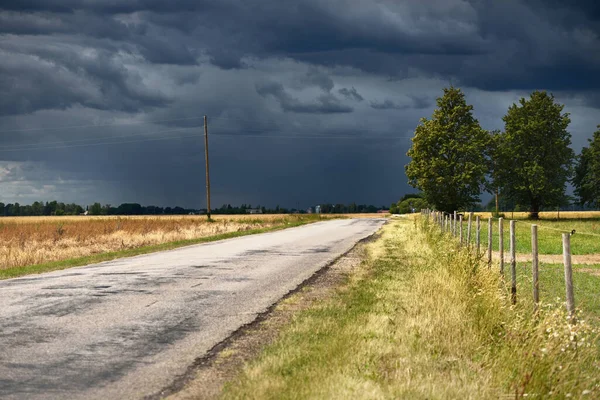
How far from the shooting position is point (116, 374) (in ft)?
22.8

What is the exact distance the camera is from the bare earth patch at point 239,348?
6438mm

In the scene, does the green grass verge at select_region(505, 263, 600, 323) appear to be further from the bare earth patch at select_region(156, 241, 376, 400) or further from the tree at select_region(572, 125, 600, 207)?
the tree at select_region(572, 125, 600, 207)

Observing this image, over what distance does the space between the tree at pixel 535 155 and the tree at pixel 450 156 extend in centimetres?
624

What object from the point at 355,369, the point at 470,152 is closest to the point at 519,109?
the point at 470,152

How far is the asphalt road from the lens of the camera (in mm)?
6785

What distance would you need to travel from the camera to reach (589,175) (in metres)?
86.1

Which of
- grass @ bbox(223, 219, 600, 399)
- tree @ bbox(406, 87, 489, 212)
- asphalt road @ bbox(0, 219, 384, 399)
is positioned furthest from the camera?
tree @ bbox(406, 87, 489, 212)

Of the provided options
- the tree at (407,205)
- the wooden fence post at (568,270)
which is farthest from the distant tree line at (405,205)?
the wooden fence post at (568,270)

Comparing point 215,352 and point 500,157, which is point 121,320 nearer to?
point 215,352

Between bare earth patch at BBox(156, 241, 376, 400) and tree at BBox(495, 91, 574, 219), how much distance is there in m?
68.8

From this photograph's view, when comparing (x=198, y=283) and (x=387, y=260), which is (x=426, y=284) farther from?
(x=387, y=260)

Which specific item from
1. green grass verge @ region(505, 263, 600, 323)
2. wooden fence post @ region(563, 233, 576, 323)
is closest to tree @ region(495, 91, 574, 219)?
green grass verge @ region(505, 263, 600, 323)

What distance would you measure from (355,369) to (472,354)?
1667 millimetres

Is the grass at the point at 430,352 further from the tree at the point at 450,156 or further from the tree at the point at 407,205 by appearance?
the tree at the point at 407,205
